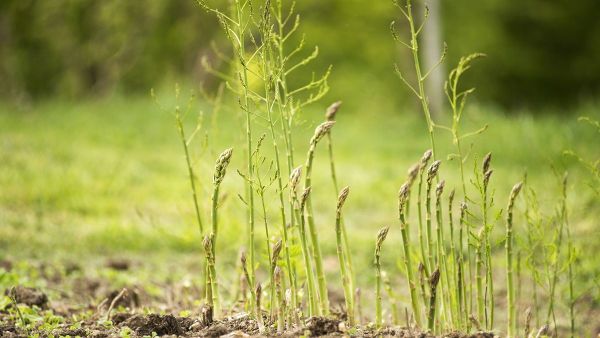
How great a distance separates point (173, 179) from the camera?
865 centimetres

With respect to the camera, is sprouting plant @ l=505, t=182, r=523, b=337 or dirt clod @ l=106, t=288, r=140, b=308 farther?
dirt clod @ l=106, t=288, r=140, b=308

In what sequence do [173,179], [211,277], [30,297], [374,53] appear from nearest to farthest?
[211,277], [30,297], [173,179], [374,53]

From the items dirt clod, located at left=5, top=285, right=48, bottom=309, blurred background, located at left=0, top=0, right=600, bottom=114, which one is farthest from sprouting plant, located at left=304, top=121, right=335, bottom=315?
blurred background, located at left=0, top=0, right=600, bottom=114

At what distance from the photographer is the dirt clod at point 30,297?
→ 11.7ft

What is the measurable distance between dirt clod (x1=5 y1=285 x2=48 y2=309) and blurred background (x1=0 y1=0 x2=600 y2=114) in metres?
14.0

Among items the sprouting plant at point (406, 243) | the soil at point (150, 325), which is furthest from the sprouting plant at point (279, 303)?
the sprouting plant at point (406, 243)

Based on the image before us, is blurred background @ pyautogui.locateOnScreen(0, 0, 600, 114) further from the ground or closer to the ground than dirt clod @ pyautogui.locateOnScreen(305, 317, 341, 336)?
further from the ground

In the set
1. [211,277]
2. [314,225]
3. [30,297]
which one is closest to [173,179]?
[30,297]

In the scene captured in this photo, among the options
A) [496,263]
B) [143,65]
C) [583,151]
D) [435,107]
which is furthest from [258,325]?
[143,65]

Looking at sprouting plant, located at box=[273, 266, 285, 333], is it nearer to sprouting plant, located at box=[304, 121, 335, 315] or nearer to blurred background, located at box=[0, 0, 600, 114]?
sprouting plant, located at box=[304, 121, 335, 315]

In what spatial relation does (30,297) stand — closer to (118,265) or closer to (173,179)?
(118,265)

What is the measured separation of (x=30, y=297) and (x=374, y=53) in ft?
59.4

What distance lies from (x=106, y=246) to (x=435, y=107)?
761 cm

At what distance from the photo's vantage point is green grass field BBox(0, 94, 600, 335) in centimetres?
593
